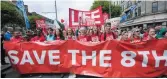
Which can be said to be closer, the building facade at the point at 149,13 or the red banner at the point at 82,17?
the red banner at the point at 82,17

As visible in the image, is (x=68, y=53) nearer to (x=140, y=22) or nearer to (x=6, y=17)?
(x=6, y=17)

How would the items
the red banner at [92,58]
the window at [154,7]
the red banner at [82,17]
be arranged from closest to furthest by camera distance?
the red banner at [92,58]
the red banner at [82,17]
the window at [154,7]

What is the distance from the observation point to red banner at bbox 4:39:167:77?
22.8ft

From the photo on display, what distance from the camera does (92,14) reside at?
10.4 meters

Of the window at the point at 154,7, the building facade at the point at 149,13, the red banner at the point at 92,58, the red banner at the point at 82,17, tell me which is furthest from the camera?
the window at the point at 154,7

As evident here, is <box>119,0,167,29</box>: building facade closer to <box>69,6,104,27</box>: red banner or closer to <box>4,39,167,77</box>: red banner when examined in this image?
<box>69,6,104,27</box>: red banner

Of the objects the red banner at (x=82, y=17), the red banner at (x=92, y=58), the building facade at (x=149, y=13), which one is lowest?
the red banner at (x=92, y=58)

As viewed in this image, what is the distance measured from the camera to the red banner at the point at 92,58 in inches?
274

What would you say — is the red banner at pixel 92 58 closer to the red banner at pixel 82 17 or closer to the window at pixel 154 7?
the red banner at pixel 82 17

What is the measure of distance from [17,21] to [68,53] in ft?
113

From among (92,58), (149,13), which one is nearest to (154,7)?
(149,13)

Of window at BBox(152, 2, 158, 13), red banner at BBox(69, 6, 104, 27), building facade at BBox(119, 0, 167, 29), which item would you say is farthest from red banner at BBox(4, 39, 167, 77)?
window at BBox(152, 2, 158, 13)

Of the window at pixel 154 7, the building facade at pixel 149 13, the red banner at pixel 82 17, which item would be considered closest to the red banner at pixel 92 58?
the red banner at pixel 82 17

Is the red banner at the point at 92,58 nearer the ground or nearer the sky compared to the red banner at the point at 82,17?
nearer the ground
